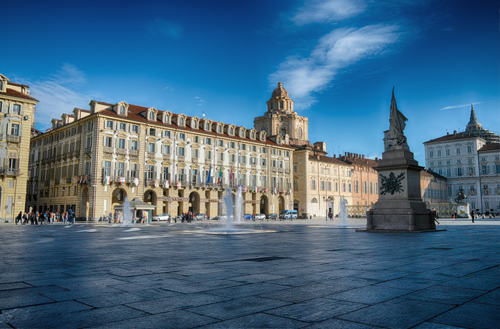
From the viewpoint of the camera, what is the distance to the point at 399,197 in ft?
65.4

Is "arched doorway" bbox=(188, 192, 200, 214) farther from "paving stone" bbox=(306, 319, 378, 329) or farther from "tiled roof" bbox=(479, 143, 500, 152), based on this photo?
"tiled roof" bbox=(479, 143, 500, 152)

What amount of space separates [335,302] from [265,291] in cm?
102

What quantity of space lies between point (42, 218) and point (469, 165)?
10008 cm

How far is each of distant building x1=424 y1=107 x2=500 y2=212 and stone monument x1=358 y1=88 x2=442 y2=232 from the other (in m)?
90.0

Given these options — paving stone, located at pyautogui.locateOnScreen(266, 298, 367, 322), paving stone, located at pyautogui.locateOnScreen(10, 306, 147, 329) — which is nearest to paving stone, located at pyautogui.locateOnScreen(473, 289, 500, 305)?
paving stone, located at pyautogui.locateOnScreen(266, 298, 367, 322)

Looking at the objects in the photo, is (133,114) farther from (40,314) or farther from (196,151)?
(40,314)

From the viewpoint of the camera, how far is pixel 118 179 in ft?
180

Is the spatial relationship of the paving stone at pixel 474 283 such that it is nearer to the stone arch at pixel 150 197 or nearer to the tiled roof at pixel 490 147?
the stone arch at pixel 150 197

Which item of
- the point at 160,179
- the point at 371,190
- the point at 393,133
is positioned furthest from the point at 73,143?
the point at 371,190

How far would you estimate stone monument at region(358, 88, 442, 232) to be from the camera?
→ 19.4 m

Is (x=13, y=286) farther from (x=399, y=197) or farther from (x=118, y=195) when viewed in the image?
(x=118, y=195)

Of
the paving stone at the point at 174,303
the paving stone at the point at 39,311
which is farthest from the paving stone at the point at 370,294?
the paving stone at the point at 39,311

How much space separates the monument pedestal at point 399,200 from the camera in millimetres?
19344

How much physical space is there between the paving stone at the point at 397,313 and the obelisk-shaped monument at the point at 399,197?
1553 cm
